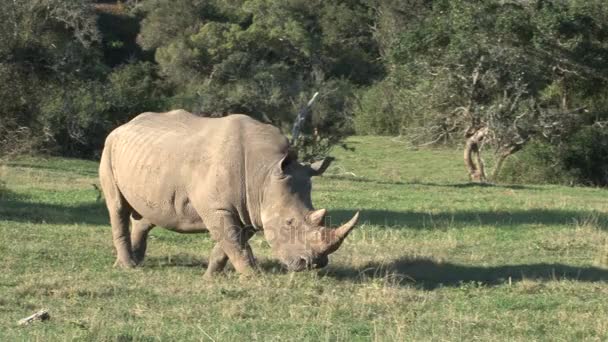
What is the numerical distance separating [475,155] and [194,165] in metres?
20.5

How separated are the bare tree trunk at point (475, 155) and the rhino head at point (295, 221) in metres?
19.6

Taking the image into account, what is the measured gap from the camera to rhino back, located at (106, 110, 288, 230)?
11.9 meters

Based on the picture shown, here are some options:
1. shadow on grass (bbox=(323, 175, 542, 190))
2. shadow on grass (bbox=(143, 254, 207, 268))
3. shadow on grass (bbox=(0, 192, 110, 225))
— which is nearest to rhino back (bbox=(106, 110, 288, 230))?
shadow on grass (bbox=(143, 254, 207, 268))

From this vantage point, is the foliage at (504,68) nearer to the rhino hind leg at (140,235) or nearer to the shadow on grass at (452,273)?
the shadow on grass at (452,273)

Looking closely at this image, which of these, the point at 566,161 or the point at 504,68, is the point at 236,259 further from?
the point at 566,161

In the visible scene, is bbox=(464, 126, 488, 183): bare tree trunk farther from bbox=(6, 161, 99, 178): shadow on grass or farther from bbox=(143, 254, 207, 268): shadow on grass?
bbox=(143, 254, 207, 268): shadow on grass

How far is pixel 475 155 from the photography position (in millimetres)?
31781

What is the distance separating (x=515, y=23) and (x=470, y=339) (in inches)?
861

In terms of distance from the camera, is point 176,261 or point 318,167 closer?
point 318,167

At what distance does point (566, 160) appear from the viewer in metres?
31.8

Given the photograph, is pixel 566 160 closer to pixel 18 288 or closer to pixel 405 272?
pixel 405 272

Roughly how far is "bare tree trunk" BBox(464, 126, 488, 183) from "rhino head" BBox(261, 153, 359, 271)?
64.3ft

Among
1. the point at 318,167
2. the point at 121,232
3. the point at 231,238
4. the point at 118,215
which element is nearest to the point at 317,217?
the point at 318,167

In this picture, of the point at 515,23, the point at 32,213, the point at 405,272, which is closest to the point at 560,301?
the point at 405,272
